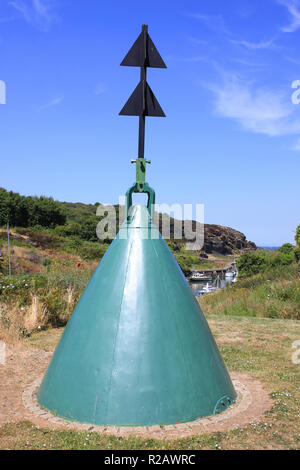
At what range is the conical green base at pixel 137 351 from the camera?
402cm

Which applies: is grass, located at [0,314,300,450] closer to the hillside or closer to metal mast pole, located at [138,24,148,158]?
metal mast pole, located at [138,24,148,158]

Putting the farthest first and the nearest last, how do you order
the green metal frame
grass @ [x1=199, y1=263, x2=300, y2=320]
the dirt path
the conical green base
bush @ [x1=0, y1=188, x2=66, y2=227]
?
bush @ [x1=0, y1=188, x2=66, y2=227] < grass @ [x1=199, y1=263, x2=300, y2=320] < the green metal frame < the conical green base < the dirt path

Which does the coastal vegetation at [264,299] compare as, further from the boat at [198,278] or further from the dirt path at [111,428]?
the boat at [198,278]

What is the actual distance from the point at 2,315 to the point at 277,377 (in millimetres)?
5598

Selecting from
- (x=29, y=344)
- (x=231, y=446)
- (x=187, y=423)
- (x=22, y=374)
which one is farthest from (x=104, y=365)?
(x=29, y=344)

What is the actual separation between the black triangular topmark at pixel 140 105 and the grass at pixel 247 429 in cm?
348

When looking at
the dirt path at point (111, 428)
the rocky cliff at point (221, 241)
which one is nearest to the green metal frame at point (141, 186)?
the dirt path at point (111, 428)

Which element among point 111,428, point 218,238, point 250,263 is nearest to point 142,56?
point 111,428

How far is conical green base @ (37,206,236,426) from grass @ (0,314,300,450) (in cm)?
33

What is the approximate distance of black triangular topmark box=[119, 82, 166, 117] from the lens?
4.92m

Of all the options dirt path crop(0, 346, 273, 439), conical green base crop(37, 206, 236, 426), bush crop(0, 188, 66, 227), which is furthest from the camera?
bush crop(0, 188, 66, 227)

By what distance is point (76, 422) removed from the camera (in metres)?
4.11

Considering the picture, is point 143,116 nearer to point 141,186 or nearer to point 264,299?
point 141,186

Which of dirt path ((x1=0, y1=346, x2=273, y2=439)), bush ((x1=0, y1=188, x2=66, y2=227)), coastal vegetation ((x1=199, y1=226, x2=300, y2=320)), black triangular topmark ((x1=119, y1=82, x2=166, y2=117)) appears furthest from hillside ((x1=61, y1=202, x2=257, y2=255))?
black triangular topmark ((x1=119, y1=82, x2=166, y2=117))
